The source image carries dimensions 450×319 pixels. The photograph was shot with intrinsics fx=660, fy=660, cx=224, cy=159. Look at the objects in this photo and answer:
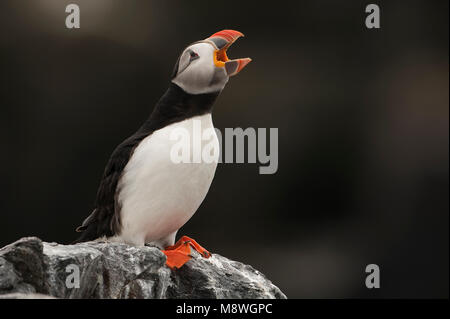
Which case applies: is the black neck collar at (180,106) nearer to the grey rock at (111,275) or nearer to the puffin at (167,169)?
the puffin at (167,169)

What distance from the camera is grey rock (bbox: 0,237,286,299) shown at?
7.67 ft

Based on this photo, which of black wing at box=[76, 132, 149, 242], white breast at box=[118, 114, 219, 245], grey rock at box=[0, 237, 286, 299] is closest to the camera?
grey rock at box=[0, 237, 286, 299]

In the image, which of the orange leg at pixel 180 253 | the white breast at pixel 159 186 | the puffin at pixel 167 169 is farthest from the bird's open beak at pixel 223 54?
the orange leg at pixel 180 253

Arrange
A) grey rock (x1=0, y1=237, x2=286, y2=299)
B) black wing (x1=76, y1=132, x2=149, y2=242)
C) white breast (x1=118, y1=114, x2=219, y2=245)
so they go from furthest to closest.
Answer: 1. black wing (x1=76, y1=132, x2=149, y2=242)
2. white breast (x1=118, y1=114, x2=219, y2=245)
3. grey rock (x1=0, y1=237, x2=286, y2=299)

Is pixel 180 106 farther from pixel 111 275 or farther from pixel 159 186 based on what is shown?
pixel 111 275

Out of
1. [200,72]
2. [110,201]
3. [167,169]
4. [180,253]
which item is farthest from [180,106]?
[180,253]

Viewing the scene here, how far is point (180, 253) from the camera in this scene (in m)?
2.88

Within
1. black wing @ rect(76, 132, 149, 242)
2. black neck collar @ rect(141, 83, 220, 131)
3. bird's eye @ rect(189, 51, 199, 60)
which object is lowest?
black wing @ rect(76, 132, 149, 242)

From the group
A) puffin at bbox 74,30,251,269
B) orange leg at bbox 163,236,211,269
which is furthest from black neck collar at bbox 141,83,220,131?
orange leg at bbox 163,236,211,269

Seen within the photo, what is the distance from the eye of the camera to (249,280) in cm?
295

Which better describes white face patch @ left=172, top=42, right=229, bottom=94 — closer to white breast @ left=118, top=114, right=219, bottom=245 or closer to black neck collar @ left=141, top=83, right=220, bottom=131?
black neck collar @ left=141, top=83, right=220, bottom=131

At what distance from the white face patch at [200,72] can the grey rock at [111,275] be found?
726 mm

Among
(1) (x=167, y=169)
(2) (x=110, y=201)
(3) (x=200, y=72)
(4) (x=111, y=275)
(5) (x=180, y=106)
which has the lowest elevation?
(4) (x=111, y=275)

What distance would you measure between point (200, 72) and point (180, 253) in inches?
31.0
